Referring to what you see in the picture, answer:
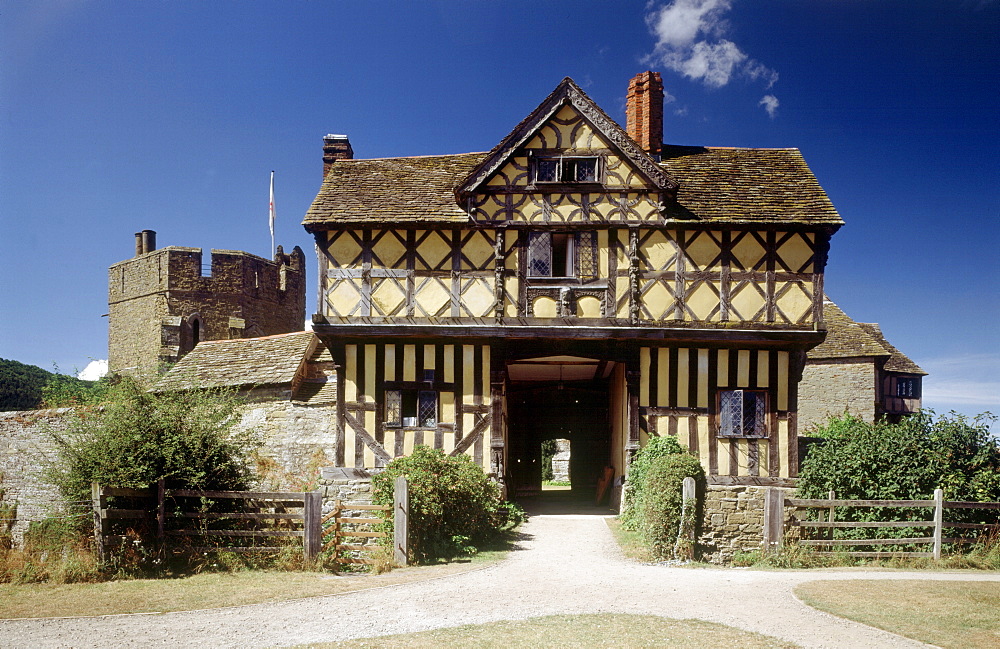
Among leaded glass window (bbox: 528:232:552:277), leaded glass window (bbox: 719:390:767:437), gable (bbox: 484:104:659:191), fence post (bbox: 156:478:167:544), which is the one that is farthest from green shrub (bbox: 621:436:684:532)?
fence post (bbox: 156:478:167:544)

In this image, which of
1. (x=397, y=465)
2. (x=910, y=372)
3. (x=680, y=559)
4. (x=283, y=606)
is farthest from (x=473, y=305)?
(x=910, y=372)

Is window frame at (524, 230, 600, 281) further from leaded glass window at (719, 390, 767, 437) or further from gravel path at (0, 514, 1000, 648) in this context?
gravel path at (0, 514, 1000, 648)

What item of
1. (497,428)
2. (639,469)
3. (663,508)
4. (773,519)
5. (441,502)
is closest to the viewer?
(663,508)

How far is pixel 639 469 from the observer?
14172 mm

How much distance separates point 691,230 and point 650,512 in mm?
6640

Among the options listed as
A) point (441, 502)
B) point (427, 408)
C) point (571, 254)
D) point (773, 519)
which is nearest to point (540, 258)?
point (571, 254)

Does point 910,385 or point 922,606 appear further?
point 910,385

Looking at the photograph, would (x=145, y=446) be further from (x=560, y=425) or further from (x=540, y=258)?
(x=560, y=425)

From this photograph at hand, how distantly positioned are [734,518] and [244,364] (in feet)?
44.8

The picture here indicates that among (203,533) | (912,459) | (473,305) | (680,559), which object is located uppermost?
(473,305)

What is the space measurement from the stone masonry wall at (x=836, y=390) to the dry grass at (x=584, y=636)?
23586 mm

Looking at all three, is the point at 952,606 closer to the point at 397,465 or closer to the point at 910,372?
the point at 397,465

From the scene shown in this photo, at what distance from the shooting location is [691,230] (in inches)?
604

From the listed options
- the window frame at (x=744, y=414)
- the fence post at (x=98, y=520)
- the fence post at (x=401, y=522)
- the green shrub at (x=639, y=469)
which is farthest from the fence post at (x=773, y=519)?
the fence post at (x=98, y=520)
